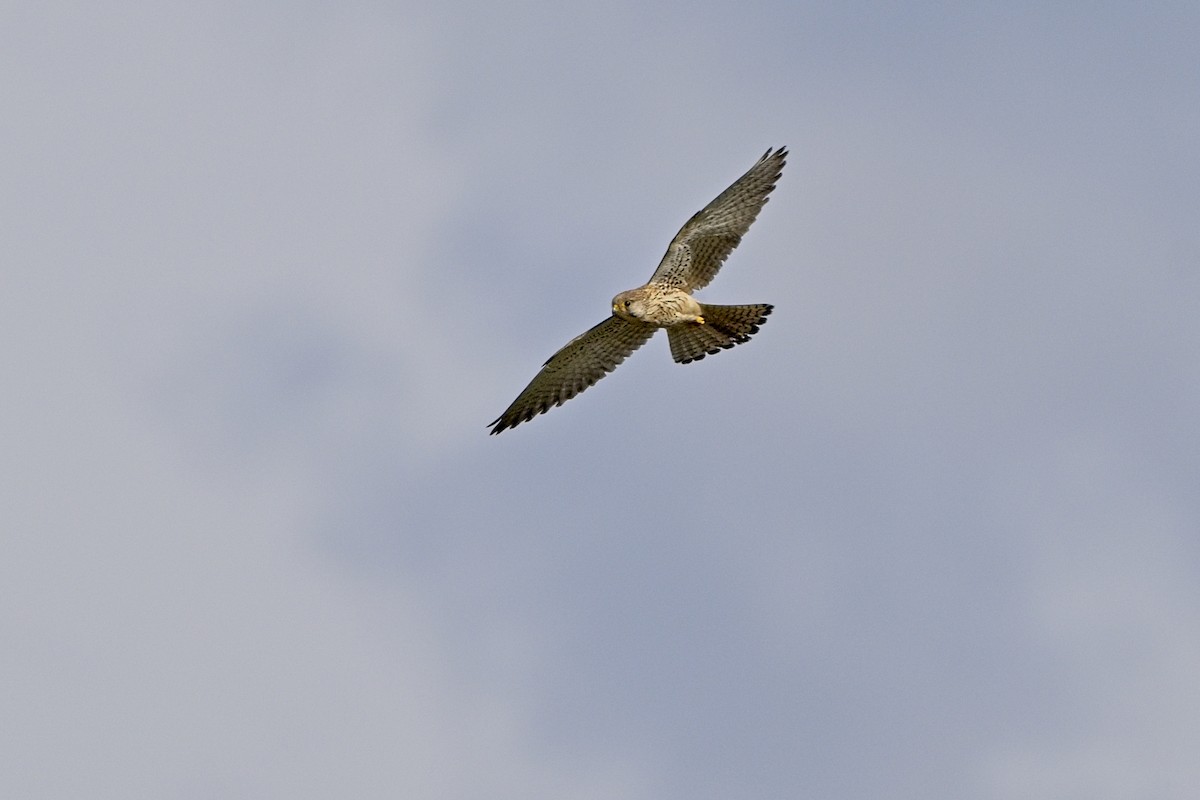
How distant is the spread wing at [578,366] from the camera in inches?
1056

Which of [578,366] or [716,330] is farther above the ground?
[578,366]

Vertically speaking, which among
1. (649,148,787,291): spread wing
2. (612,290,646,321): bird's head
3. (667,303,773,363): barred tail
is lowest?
(667,303,773,363): barred tail

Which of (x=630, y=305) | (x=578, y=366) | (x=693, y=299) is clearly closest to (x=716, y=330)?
(x=693, y=299)

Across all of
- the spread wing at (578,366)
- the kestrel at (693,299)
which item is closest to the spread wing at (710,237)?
the kestrel at (693,299)

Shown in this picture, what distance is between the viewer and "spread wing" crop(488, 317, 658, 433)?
26828 mm

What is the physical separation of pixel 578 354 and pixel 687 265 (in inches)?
71.9

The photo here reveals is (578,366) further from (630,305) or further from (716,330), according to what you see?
(716,330)

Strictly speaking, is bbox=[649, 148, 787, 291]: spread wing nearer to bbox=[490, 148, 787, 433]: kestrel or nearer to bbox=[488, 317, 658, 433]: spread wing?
bbox=[490, 148, 787, 433]: kestrel

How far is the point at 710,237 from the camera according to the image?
26234 millimetres

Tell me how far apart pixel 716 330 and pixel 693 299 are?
466mm

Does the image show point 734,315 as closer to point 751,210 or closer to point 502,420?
point 751,210

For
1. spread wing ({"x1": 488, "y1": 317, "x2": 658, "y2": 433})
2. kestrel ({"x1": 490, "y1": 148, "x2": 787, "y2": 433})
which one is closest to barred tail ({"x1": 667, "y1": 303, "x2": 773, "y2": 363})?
kestrel ({"x1": 490, "y1": 148, "x2": 787, "y2": 433})

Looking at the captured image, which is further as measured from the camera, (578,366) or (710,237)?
(578,366)

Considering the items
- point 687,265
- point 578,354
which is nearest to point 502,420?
point 578,354
